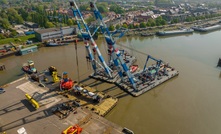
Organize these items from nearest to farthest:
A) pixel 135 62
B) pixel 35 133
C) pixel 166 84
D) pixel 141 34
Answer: pixel 35 133
pixel 166 84
pixel 135 62
pixel 141 34

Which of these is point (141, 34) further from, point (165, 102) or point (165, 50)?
point (165, 102)

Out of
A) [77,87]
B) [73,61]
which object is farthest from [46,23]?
[77,87]

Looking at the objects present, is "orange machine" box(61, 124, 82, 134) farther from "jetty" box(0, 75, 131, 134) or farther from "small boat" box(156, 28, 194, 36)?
"small boat" box(156, 28, 194, 36)

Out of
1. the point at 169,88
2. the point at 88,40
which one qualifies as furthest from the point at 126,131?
the point at 88,40

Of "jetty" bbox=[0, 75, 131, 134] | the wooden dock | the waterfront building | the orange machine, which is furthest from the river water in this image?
the orange machine

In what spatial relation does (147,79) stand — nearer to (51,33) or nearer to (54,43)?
(54,43)
